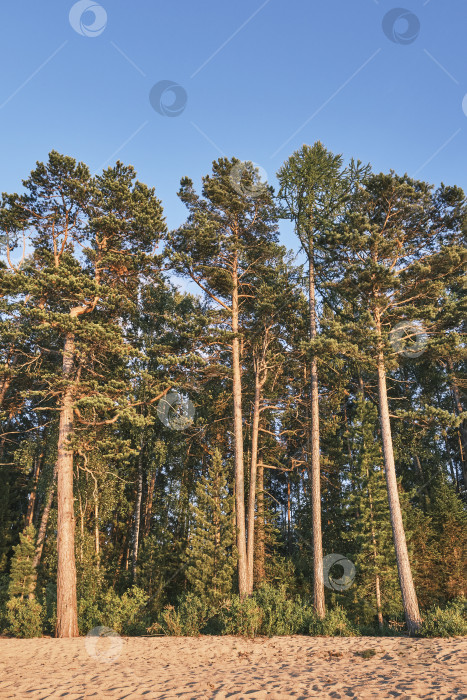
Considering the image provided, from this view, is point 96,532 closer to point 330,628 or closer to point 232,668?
point 330,628

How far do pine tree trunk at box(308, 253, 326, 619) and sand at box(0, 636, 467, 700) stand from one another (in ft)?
7.96

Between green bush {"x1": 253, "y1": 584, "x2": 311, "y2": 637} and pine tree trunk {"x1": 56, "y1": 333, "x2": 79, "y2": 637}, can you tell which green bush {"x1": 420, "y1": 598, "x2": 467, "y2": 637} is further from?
pine tree trunk {"x1": 56, "y1": 333, "x2": 79, "y2": 637}

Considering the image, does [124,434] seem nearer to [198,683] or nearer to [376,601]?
[376,601]

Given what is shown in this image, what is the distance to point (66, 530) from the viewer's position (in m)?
12.1

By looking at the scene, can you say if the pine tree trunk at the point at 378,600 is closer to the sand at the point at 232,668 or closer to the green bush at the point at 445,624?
the green bush at the point at 445,624

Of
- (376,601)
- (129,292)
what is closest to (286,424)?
(376,601)

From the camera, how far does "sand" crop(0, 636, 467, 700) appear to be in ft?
18.5

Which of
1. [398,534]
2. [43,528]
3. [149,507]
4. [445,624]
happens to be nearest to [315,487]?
[398,534]

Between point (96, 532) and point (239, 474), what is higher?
point (239, 474)

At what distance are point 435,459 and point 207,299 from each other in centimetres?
1543

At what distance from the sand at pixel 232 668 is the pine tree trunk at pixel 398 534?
1.96 m

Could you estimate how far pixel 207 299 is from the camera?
18312 millimetres

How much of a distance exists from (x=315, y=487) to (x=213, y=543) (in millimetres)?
4387

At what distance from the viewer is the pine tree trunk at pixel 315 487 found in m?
12.7
